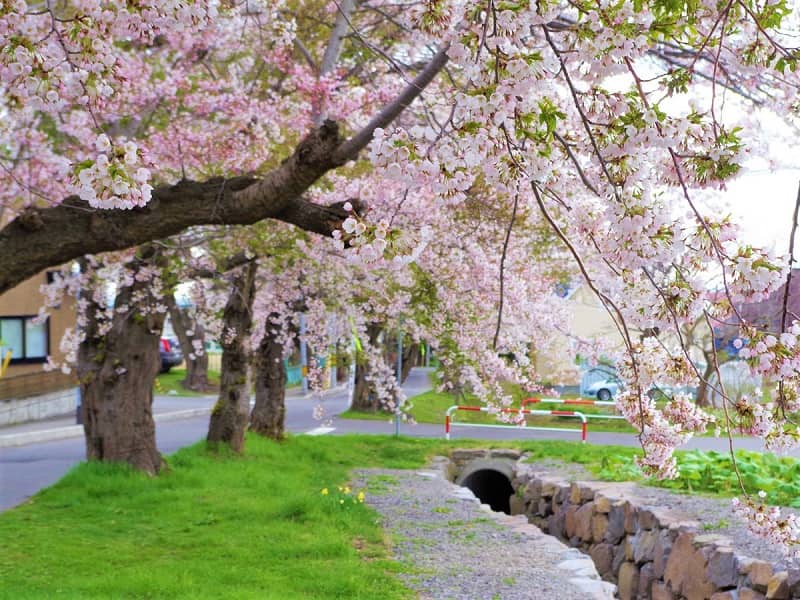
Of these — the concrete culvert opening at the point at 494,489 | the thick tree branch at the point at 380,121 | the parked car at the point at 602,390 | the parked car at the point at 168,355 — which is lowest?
the concrete culvert opening at the point at 494,489

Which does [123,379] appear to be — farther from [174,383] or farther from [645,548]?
[174,383]

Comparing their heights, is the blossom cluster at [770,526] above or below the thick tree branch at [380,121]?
below

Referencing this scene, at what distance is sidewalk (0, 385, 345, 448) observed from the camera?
1822 cm

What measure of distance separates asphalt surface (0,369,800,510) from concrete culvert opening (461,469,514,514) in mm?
1239

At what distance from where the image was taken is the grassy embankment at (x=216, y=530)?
259 inches

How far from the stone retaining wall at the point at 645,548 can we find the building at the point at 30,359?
46.4 ft

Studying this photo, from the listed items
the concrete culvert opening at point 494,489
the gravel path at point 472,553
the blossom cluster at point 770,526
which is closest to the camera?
the blossom cluster at point 770,526

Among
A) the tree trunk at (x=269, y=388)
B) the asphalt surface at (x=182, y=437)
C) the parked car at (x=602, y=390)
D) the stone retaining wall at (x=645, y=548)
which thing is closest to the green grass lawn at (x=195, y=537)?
the asphalt surface at (x=182, y=437)

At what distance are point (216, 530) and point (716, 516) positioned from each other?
16.8 feet

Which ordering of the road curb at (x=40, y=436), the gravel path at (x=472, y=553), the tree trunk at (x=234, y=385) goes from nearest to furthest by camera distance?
the gravel path at (x=472, y=553)
the tree trunk at (x=234, y=385)
the road curb at (x=40, y=436)

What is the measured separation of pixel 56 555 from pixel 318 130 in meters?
4.60

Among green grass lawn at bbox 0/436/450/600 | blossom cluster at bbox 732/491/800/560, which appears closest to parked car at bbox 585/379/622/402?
green grass lawn at bbox 0/436/450/600

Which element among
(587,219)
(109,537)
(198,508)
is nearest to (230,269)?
(198,508)

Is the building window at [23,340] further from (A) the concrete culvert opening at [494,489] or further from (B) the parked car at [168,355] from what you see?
(A) the concrete culvert opening at [494,489]
